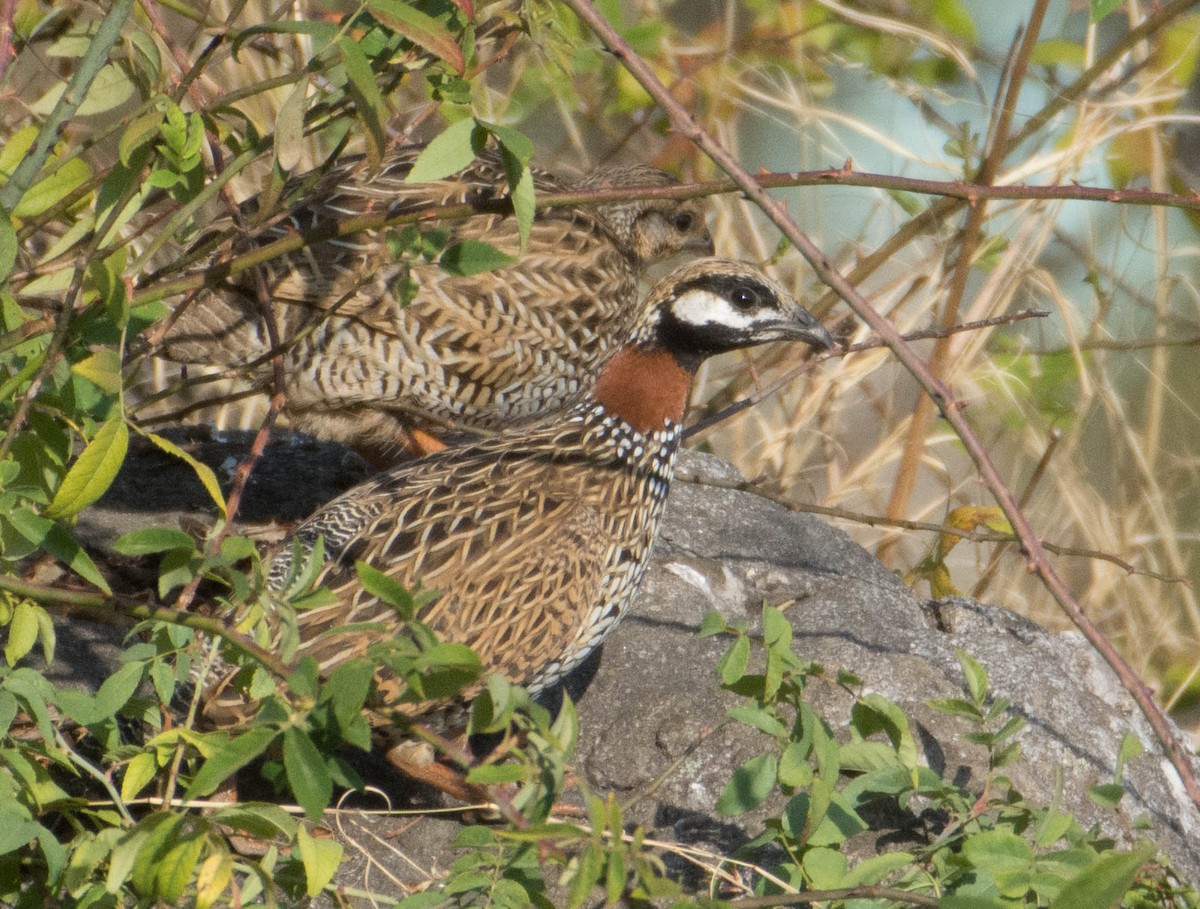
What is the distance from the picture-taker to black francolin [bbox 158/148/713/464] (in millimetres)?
4344

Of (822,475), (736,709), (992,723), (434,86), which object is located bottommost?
(822,475)

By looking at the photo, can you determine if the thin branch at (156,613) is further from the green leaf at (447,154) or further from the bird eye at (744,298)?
the bird eye at (744,298)

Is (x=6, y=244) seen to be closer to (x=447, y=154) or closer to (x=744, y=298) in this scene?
(x=447, y=154)

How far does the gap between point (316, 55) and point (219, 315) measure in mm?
1917

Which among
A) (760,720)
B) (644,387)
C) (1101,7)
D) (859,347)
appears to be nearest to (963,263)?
(859,347)

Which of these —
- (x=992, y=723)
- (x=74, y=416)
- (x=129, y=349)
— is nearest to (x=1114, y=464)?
(x=992, y=723)

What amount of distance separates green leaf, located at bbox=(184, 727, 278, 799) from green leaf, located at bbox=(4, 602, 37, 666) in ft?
1.85

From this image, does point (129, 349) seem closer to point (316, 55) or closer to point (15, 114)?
point (316, 55)

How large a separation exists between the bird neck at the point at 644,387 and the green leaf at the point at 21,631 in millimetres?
1792

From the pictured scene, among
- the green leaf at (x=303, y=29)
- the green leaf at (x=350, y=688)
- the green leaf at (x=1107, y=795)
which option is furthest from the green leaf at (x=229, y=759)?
the green leaf at (x=1107, y=795)

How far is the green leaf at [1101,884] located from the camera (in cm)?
192

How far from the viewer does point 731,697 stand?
365 cm

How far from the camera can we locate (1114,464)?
6.36 m

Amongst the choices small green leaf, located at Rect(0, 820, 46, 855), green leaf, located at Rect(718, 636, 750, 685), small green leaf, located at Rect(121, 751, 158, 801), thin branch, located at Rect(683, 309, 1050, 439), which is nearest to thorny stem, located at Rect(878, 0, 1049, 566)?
thin branch, located at Rect(683, 309, 1050, 439)
